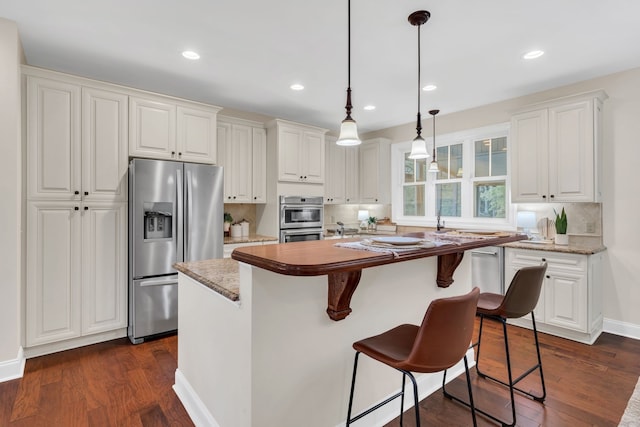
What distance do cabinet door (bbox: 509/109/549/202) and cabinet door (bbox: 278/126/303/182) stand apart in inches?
102

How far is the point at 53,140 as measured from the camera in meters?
2.82

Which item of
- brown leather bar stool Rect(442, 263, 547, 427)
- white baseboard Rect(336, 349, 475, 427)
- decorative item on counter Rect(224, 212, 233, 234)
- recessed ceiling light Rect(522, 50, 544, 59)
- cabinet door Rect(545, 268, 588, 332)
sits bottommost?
white baseboard Rect(336, 349, 475, 427)

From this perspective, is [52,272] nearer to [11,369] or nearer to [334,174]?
[11,369]

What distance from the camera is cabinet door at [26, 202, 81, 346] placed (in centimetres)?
274

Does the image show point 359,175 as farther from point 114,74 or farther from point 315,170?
point 114,74

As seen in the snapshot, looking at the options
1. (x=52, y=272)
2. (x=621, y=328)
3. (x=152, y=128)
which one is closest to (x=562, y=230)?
(x=621, y=328)

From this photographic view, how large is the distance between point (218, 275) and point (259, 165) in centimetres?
282

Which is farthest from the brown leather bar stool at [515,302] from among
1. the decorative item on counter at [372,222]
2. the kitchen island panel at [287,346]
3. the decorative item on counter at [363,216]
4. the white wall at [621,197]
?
the decorative item on counter at [363,216]

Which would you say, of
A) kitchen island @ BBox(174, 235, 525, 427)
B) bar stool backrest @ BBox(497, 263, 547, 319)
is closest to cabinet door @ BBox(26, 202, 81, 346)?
kitchen island @ BBox(174, 235, 525, 427)

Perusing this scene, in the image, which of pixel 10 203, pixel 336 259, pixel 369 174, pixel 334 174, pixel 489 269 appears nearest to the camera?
pixel 336 259

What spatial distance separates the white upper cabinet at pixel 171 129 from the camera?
127 inches

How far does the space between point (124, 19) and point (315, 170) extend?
283cm

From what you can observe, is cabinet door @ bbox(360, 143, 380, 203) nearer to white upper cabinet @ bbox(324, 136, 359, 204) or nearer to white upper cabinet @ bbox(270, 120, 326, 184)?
white upper cabinet @ bbox(324, 136, 359, 204)

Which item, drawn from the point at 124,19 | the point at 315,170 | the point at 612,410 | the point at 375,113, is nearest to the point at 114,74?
the point at 124,19
